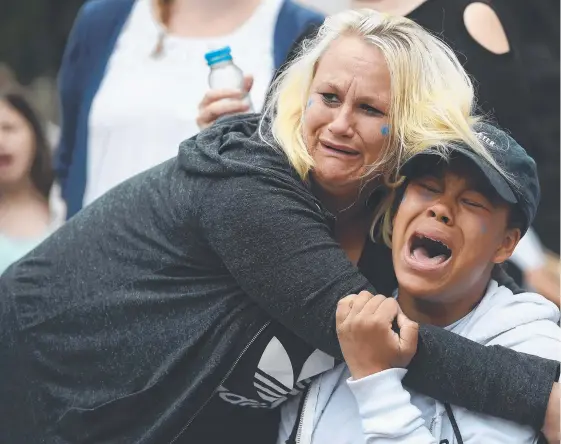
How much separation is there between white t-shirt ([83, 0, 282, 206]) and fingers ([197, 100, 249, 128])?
0.19 m

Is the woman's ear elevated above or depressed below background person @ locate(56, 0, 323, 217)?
below

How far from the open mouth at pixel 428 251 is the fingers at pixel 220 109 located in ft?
1.66

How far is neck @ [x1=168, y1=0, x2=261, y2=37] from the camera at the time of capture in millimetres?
2498

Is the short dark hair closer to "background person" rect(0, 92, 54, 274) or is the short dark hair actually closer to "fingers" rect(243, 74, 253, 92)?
"background person" rect(0, 92, 54, 274)

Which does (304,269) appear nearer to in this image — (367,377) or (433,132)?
(367,377)

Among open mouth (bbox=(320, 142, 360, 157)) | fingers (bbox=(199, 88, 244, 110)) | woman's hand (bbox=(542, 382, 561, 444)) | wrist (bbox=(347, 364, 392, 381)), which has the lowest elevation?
woman's hand (bbox=(542, 382, 561, 444))

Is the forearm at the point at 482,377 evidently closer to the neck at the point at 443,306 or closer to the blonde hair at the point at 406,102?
the neck at the point at 443,306

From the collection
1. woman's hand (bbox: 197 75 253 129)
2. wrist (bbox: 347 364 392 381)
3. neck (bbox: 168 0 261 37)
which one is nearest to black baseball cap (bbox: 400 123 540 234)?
wrist (bbox: 347 364 392 381)

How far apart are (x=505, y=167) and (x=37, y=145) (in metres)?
1.67

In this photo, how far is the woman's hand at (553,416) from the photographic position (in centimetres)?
173

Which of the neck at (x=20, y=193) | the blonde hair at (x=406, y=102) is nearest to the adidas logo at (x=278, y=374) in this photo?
the blonde hair at (x=406, y=102)

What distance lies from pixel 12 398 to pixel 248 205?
576 millimetres

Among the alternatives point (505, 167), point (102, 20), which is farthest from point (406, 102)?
point (102, 20)

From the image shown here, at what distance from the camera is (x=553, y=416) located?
5.67ft
